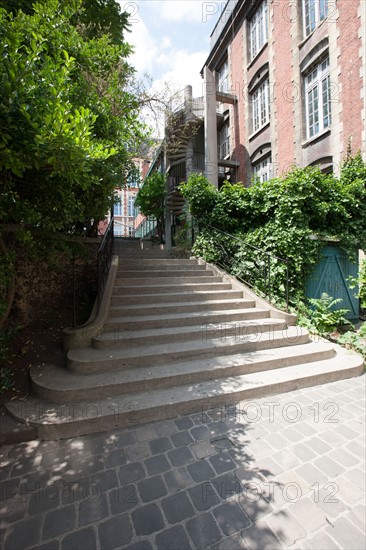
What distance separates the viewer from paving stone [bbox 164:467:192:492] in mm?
2137

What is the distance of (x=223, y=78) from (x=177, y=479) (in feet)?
66.9

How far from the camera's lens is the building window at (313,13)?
9.84 m

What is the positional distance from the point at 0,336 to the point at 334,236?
7709 mm

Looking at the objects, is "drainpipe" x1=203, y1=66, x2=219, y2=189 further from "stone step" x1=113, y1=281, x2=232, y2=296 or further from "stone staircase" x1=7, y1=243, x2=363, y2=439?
"stone staircase" x1=7, y1=243, x2=363, y2=439

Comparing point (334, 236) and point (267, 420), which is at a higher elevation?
point (334, 236)

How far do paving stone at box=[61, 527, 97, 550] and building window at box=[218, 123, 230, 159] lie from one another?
1678 cm

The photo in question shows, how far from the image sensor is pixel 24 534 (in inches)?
69.6

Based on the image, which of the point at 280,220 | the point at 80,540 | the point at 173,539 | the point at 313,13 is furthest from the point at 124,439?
the point at 313,13

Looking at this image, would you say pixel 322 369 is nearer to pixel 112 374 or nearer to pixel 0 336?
pixel 112 374

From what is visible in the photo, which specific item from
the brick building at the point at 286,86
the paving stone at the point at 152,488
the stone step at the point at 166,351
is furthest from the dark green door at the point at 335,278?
the paving stone at the point at 152,488

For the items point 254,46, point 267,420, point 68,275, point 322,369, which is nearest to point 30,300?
point 68,275

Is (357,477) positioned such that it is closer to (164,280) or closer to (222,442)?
(222,442)

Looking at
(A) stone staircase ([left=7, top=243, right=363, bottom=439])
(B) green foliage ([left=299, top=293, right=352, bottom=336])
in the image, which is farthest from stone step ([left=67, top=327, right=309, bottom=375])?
(B) green foliage ([left=299, top=293, right=352, bottom=336])

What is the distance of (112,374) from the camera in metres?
3.41
